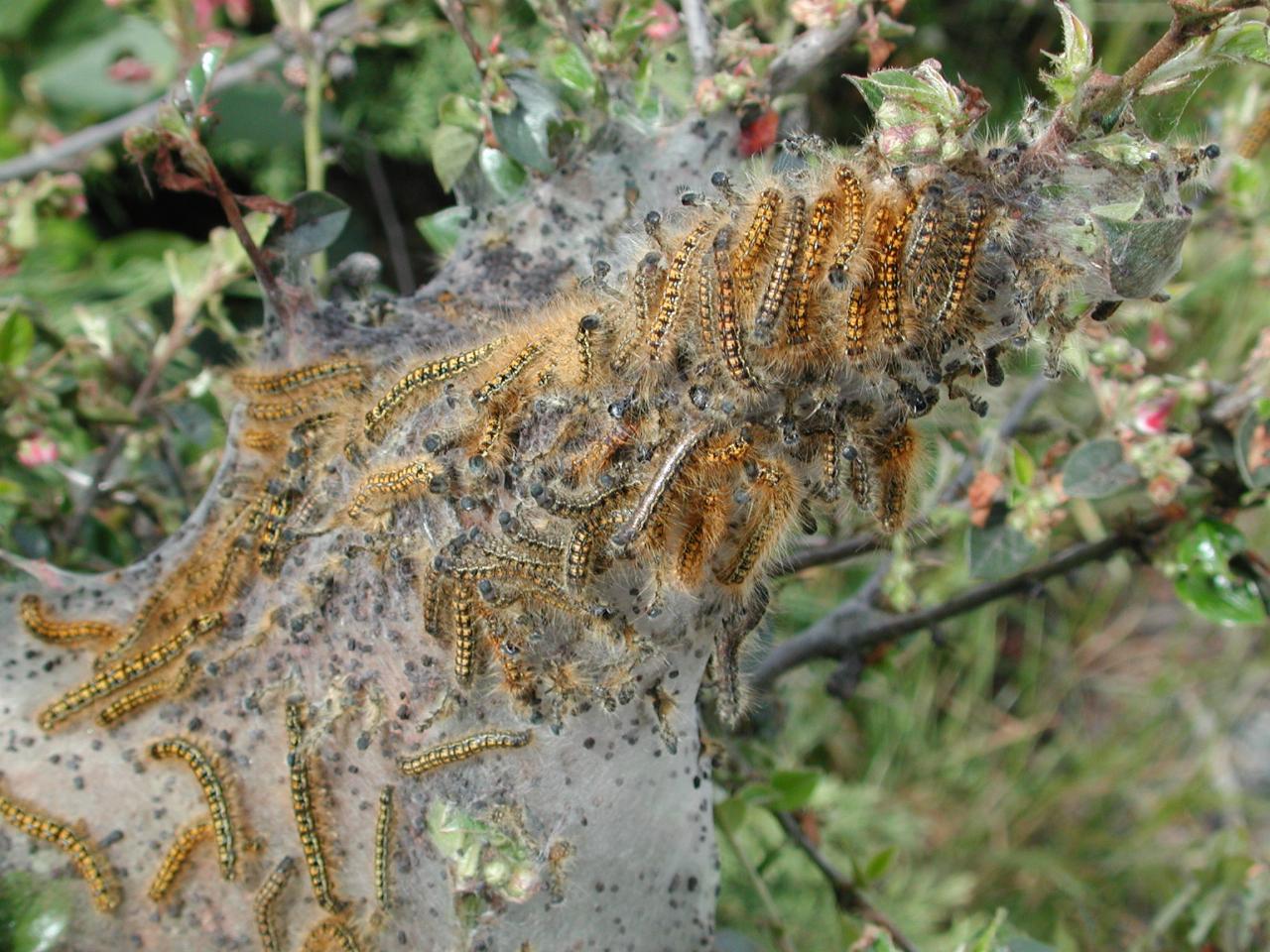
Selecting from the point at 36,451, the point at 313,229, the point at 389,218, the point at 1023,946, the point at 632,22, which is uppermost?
the point at 632,22

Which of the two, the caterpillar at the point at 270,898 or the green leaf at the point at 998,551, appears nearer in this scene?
the caterpillar at the point at 270,898

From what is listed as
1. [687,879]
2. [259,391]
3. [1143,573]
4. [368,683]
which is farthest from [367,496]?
[1143,573]

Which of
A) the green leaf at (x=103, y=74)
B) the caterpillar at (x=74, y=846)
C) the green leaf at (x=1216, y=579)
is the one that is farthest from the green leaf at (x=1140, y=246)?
the green leaf at (x=103, y=74)

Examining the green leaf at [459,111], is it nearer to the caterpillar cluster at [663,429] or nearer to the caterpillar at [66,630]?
the caterpillar cluster at [663,429]

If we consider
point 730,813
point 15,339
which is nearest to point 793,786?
point 730,813

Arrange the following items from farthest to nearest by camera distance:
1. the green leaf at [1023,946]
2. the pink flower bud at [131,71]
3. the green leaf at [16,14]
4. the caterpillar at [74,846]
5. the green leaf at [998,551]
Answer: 1. the green leaf at [16,14]
2. the pink flower bud at [131,71]
3. the green leaf at [998,551]
4. the green leaf at [1023,946]
5. the caterpillar at [74,846]

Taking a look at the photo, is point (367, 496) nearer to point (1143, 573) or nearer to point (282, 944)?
point (282, 944)

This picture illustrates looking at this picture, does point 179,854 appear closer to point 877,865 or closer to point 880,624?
point 877,865
